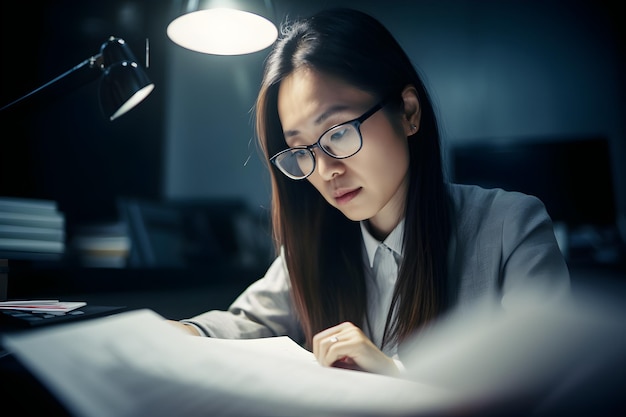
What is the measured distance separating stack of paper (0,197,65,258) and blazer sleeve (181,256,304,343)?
45 centimetres

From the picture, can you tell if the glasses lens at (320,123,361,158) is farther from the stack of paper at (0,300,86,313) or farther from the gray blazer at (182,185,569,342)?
the stack of paper at (0,300,86,313)

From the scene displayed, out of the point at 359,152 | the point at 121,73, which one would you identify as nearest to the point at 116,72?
the point at 121,73

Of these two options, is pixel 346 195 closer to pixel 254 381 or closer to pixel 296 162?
pixel 296 162

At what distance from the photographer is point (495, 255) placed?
0.64 metres

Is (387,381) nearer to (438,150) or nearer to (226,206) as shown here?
(438,150)

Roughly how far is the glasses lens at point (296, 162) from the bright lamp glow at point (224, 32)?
0.22 metres

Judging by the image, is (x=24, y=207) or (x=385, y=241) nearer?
(x=385, y=241)

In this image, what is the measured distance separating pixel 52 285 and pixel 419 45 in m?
1.95

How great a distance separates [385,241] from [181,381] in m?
0.50

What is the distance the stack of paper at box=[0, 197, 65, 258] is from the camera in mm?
872

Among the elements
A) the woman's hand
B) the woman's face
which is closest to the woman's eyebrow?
the woman's face

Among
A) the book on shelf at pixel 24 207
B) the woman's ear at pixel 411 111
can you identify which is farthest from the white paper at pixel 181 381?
the book on shelf at pixel 24 207

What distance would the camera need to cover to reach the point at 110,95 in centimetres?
64

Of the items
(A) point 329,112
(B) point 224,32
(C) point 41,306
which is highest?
(B) point 224,32
